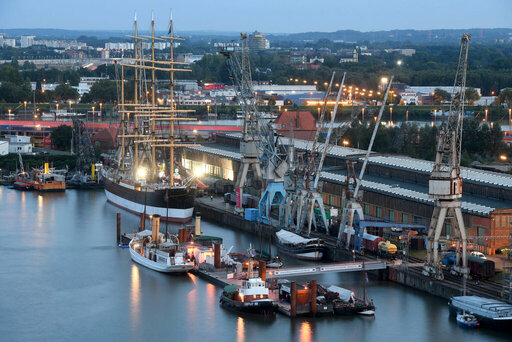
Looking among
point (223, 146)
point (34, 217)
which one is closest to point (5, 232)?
point (34, 217)

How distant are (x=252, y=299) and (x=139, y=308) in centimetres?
227

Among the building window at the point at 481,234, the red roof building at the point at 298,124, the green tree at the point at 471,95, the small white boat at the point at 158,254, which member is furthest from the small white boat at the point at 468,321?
the green tree at the point at 471,95

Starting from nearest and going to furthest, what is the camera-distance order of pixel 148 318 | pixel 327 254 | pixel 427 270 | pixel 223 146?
pixel 148 318 → pixel 427 270 → pixel 327 254 → pixel 223 146

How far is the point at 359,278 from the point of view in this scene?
69.3 feet

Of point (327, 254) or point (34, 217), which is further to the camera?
point (34, 217)

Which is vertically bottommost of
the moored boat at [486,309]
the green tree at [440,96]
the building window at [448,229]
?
the moored boat at [486,309]

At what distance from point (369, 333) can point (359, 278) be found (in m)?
3.43

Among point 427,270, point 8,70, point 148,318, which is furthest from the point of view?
point 8,70

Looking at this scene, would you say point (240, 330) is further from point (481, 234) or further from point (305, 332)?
point (481, 234)

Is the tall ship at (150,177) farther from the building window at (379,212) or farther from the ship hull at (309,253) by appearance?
the building window at (379,212)

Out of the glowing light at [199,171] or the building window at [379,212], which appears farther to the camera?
the glowing light at [199,171]

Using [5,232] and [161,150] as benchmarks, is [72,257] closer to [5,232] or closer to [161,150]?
[5,232]

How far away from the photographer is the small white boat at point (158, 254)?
21.8m

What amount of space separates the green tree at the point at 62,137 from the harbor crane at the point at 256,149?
58.3ft
